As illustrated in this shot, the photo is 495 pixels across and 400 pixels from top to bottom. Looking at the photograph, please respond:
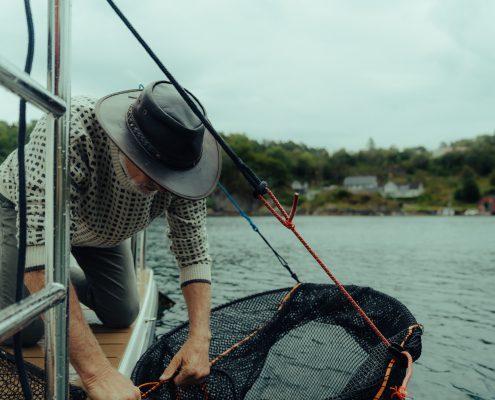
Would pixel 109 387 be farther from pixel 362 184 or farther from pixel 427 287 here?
pixel 362 184

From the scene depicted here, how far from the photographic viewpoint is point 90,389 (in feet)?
6.50

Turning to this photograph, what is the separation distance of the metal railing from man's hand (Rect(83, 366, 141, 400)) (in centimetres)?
45

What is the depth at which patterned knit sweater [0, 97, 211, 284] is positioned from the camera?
2074 mm

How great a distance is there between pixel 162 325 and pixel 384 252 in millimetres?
21200

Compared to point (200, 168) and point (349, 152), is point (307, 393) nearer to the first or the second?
point (200, 168)

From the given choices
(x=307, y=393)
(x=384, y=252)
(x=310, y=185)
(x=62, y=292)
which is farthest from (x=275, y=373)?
(x=310, y=185)

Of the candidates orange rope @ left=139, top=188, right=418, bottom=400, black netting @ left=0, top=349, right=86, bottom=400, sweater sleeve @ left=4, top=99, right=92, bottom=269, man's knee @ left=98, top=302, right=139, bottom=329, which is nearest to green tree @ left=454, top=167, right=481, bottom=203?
man's knee @ left=98, top=302, right=139, bottom=329

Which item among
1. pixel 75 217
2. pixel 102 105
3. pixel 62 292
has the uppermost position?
pixel 102 105

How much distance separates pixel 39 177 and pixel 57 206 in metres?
0.73

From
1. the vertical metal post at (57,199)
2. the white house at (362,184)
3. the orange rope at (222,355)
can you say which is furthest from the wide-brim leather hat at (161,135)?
the white house at (362,184)

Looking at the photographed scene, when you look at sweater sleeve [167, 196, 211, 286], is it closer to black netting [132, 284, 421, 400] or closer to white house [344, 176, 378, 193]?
black netting [132, 284, 421, 400]

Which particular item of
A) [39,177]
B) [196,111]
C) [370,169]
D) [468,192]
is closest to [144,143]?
[196,111]

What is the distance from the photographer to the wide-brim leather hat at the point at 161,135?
6.86 ft

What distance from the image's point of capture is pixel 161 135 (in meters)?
2.10
